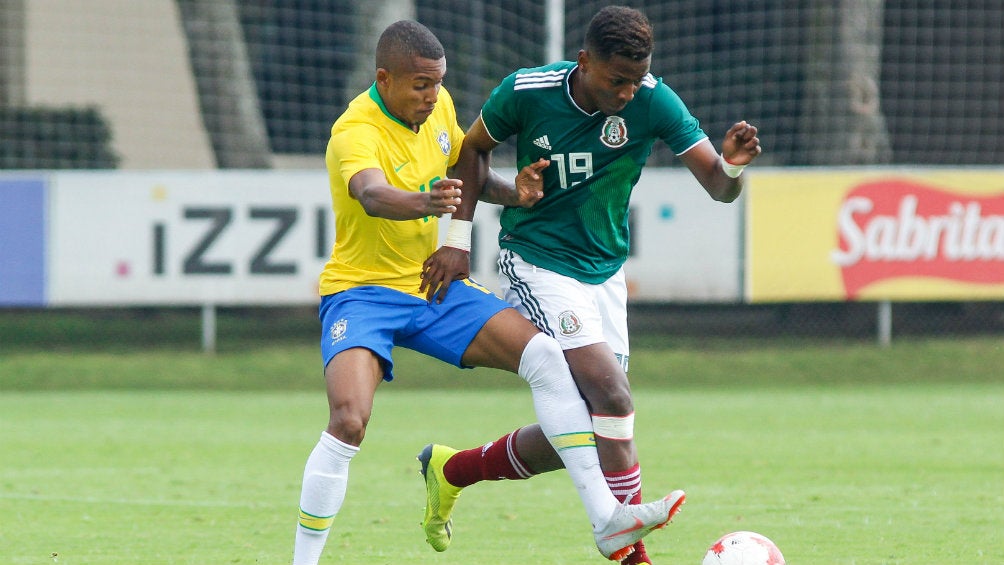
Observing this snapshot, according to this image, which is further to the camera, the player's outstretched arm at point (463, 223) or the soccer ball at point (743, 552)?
the player's outstretched arm at point (463, 223)

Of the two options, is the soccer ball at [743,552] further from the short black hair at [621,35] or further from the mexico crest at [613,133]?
the short black hair at [621,35]

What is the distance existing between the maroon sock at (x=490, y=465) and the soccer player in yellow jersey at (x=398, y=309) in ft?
1.07

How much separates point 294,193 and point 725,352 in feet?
15.7

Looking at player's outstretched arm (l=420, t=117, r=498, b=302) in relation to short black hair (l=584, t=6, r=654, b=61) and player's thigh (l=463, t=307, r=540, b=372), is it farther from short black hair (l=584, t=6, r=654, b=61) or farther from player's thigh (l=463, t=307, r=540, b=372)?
short black hair (l=584, t=6, r=654, b=61)

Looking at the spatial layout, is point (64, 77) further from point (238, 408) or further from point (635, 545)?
point (635, 545)

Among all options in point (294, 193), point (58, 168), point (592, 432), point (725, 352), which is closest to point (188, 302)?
point (294, 193)

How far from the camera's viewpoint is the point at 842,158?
1558cm

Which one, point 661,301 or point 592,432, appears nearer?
point 592,432

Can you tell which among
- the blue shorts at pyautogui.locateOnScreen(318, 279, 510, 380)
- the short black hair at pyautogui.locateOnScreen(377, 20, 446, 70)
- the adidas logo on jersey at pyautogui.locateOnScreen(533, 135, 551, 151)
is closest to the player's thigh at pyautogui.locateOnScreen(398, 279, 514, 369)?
the blue shorts at pyautogui.locateOnScreen(318, 279, 510, 380)

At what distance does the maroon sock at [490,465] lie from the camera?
5539 mm

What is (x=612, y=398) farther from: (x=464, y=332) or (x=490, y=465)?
(x=490, y=465)

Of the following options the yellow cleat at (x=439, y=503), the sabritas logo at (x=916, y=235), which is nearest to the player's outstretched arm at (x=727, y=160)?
the yellow cleat at (x=439, y=503)

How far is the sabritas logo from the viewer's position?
13.5 metres

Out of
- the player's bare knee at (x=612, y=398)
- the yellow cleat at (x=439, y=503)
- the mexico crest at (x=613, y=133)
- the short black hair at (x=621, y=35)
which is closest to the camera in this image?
the short black hair at (x=621, y=35)
